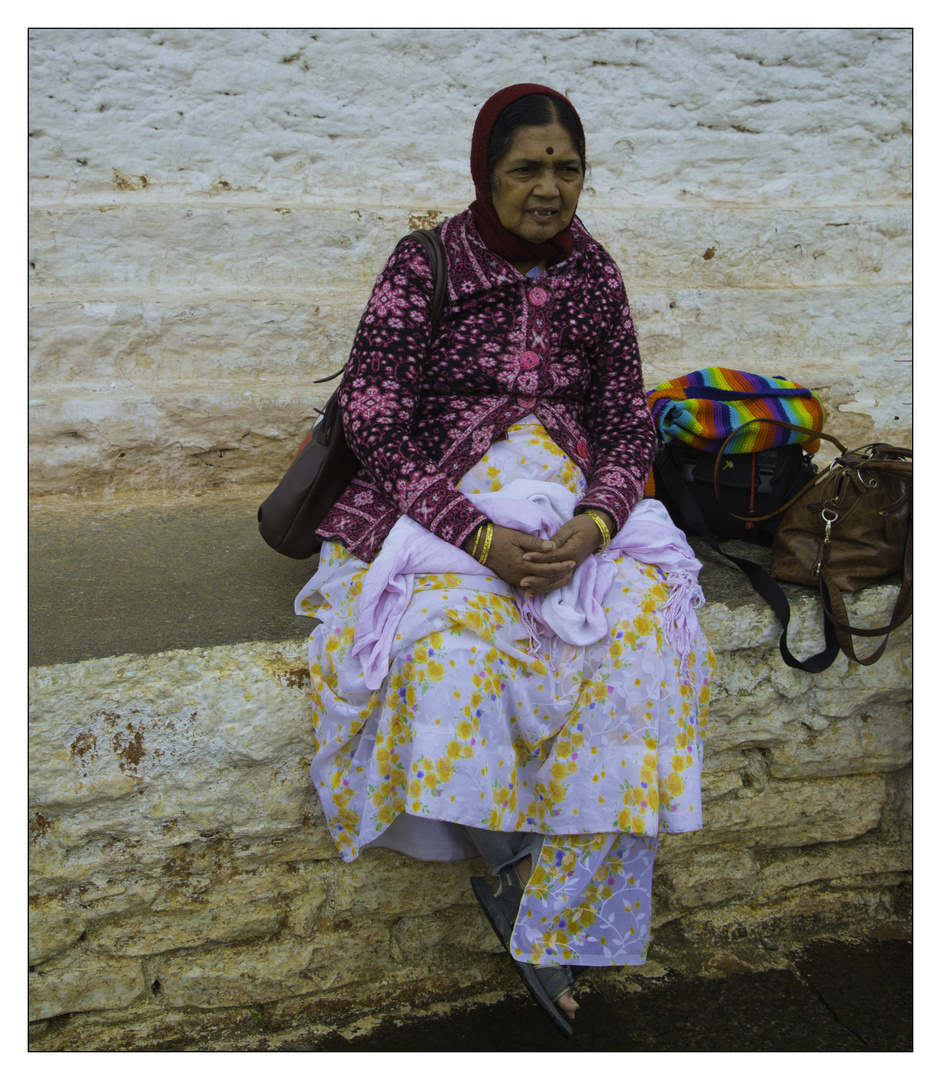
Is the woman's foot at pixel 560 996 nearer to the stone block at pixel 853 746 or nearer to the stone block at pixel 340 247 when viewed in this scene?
the stone block at pixel 853 746

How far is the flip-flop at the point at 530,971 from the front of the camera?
207 centimetres

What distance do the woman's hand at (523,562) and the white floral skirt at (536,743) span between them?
0.05m

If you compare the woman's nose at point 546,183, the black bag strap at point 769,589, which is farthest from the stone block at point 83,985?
the woman's nose at point 546,183

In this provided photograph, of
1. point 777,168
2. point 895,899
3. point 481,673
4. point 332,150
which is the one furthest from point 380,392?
point 777,168

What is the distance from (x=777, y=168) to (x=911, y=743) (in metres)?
2.38

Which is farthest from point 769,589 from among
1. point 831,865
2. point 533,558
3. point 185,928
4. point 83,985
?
point 83,985

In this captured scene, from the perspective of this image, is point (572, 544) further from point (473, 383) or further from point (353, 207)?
point (353, 207)

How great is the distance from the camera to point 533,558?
1.99 metres

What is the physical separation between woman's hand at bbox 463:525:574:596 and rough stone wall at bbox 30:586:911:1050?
534 millimetres

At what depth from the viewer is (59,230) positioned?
3.22 m

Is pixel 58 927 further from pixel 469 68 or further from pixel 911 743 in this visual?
pixel 469 68

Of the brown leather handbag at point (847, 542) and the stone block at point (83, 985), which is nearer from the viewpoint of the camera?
the stone block at point (83, 985)

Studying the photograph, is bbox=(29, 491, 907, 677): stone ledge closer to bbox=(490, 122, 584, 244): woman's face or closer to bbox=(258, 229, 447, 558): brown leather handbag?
bbox=(258, 229, 447, 558): brown leather handbag

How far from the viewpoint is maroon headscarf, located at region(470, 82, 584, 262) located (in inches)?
84.7
